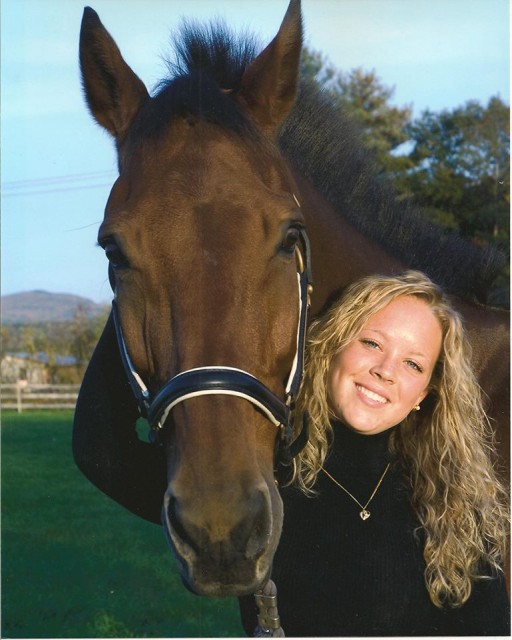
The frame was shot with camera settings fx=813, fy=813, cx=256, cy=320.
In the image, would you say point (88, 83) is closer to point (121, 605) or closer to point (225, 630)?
point (225, 630)

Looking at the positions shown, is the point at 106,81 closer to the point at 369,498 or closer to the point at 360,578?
the point at 369,498

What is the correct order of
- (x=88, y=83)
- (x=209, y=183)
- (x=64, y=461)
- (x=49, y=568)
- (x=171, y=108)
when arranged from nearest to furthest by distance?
(x=209, y=183) < (x=171, y=108) < (x=88, y=83) < (x=49, y=568) < (x=64, y=461)

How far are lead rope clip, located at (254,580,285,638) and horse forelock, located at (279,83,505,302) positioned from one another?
150cm

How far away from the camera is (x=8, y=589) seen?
6875 millimetres

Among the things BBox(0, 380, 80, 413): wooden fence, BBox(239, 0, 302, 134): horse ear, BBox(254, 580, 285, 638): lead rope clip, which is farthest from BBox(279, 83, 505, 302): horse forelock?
BBox(0, 380, 80, 413): wooden fence

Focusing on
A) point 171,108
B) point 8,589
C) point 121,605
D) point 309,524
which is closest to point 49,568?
point 8,589

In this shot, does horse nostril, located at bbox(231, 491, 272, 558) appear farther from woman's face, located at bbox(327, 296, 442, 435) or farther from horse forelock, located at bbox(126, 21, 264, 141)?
horse forelock, located at bbox(126, 21, 264, 141)

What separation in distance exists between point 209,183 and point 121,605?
5.03m

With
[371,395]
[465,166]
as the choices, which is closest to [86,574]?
[371,395]

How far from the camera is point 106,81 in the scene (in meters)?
2.79

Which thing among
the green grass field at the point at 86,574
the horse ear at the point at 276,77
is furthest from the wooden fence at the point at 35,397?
the horse ear at the point at 276,77

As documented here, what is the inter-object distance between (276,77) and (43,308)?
3148cm

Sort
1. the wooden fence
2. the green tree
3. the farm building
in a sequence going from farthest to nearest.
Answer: the farm building < the wooden fence < the green tree

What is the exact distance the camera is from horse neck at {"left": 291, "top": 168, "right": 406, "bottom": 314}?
10.2 feet
